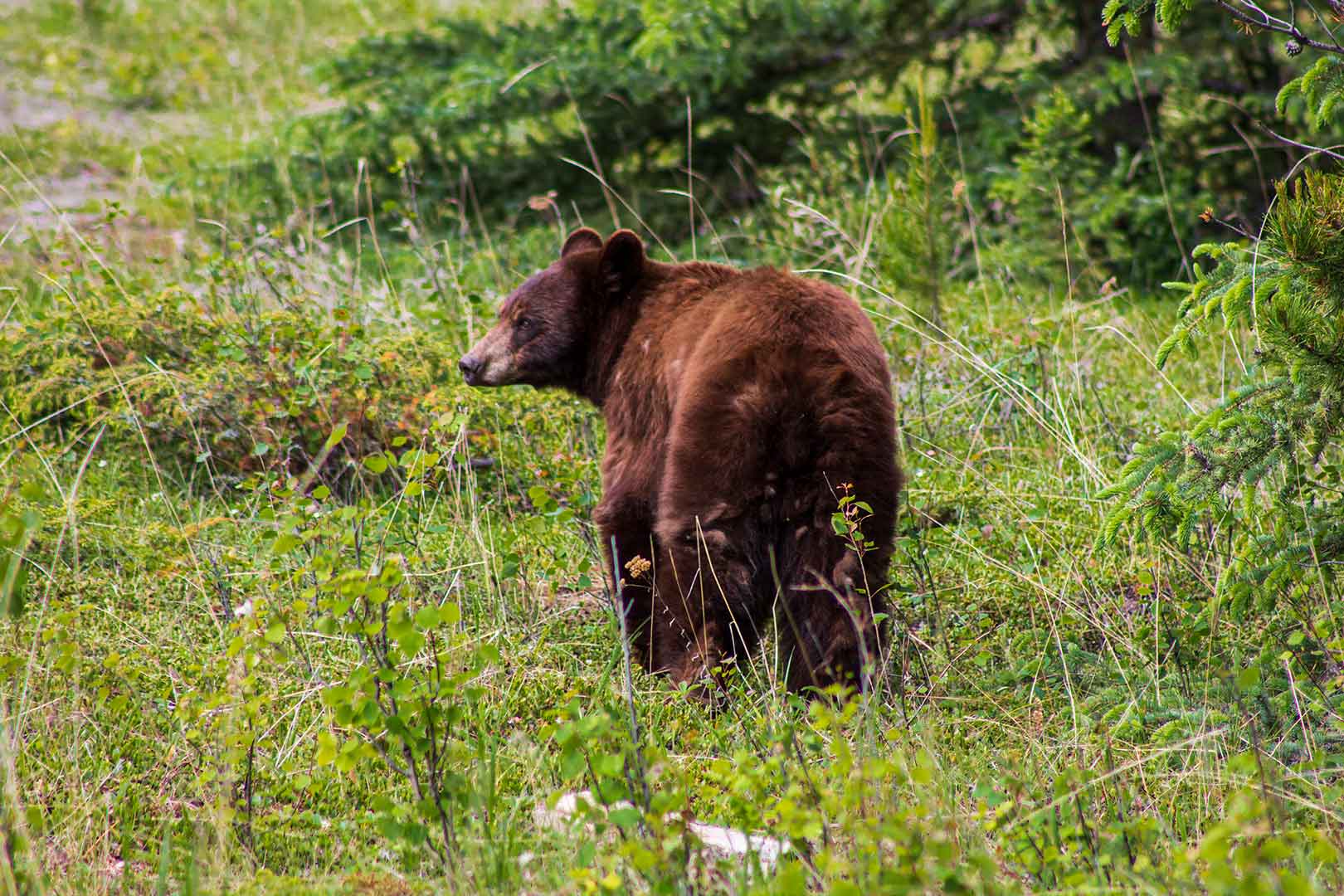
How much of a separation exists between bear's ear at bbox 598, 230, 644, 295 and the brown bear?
0.38 m

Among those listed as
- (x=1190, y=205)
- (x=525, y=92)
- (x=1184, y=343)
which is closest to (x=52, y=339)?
(x=525, y=92)

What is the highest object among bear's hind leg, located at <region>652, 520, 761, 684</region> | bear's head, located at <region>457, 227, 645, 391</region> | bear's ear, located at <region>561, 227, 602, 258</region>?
bear's ear, located at <region>561, 227, 602, 258</region>

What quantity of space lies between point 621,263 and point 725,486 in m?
1.20

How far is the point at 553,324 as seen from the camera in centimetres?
460

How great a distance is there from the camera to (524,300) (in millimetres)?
4660

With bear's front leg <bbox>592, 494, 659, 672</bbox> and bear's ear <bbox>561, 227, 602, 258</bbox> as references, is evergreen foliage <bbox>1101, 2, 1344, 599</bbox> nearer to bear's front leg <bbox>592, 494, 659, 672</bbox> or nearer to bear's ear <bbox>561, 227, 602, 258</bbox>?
bear's front leg <bbox>592, 494, 659, 672</bbox>

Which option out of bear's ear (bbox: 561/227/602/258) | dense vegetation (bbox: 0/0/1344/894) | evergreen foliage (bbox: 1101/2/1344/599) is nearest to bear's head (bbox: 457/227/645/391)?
bear's ear (bbox: 561/227/602/258)

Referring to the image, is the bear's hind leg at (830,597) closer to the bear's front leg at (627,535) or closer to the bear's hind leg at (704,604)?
the bear's hind leg at (704,604)

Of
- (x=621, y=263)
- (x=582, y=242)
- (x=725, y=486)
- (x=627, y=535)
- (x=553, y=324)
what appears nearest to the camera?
(x=725, y=486)

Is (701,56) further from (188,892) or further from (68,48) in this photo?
(68,48)

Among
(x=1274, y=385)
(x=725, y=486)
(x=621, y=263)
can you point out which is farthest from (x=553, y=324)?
(x=1274, y=385)

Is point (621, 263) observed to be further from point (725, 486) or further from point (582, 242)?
point (725, 486)

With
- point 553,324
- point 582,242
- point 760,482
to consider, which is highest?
point 582,242

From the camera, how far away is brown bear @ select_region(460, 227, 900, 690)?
357cm
